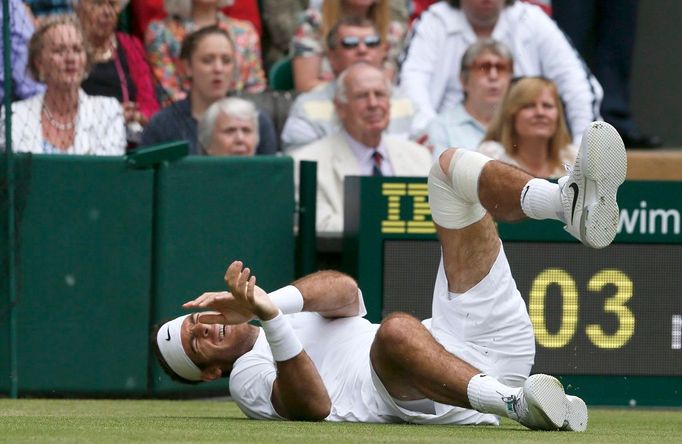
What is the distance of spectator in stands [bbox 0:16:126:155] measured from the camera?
31.1 feet

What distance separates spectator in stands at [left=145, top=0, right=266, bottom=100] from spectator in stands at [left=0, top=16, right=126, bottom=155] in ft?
3.74

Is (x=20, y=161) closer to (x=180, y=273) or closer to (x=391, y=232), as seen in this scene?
(x=180, y=273)

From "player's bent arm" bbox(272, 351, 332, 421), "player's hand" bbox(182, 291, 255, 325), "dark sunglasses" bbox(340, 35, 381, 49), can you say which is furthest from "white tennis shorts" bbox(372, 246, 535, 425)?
"dark sunglasses" bbox(340, 35, 381, 49)

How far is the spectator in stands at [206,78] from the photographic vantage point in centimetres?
1012

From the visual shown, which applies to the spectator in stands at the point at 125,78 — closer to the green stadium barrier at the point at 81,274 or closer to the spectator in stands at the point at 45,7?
the spectator in stands at the point at 45,7

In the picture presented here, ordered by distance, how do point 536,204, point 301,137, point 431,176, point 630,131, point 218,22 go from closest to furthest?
point 536,204 → point 431,176 → point 301,137 → point 218,22 → point 630,131

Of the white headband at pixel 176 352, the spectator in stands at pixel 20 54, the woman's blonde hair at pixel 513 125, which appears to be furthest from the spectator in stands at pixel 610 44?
the white headband at pixel 176 352

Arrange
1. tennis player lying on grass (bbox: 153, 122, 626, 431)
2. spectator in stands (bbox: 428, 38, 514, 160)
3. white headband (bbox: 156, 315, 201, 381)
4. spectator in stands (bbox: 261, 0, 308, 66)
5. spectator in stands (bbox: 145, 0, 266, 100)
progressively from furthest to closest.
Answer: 1. spectator in stands (bbox: 261, 0, 308, 66)
2. spectator in stands (bbox: 145, 0, 266, 100)
3. spectator in stands (bbox: 428, 38, 514, 160)
4. white headband (bbox: 156, 315, 201, 381)
5. tennis player lying on grass (bbox: 153, 122, 626, 431)

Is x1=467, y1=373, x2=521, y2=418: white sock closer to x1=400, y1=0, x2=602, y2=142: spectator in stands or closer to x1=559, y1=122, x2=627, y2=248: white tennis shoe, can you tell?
x1=559, y1=122, x2=627, y2=248: white tennis shoe

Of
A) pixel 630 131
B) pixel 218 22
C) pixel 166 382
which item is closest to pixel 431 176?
pixel 166 382

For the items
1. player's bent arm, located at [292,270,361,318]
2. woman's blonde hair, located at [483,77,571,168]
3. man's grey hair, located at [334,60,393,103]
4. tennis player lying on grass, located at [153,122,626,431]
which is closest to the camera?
tennis player lying on grass, located at [153,122,626,431]

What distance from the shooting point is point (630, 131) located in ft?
41.1

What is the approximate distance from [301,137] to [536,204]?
4.40 metres

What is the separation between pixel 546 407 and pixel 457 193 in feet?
3.42
